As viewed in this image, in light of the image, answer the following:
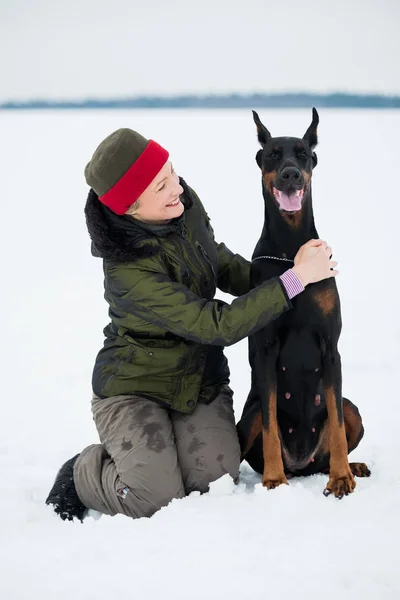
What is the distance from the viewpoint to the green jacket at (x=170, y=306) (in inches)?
85.4

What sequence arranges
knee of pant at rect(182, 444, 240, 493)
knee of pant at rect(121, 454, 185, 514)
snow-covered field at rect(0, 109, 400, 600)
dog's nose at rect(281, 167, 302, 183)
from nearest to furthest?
snow-covered field at rect(0, 109, 400, 600), dog's nose at rect(281, 167, 302, 183), knee of pant at rect(121, 454, 185, 514), knee of pant at rect(182, 444, 240, 493)

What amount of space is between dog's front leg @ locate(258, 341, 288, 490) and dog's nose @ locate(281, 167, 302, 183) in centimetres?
48

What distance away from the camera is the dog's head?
2131 mm

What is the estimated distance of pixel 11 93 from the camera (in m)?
8.48

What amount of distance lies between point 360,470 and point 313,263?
0.72 m

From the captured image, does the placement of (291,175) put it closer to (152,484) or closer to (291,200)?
(291,200)

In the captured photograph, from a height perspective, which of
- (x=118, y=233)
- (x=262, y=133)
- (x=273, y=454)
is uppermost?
(x=262, y=133)

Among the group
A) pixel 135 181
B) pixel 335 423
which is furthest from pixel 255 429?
pixel 135 181

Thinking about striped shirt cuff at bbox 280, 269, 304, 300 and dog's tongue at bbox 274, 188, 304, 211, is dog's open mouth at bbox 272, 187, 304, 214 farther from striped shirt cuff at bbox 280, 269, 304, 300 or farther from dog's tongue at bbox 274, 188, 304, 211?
striped shirt cuff at bbox 280, 269, 304, 300

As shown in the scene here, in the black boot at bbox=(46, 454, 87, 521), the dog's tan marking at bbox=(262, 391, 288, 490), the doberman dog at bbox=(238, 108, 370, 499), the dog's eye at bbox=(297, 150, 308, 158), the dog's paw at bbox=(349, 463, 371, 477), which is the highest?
the dog's eye at bbox=(297, 150, 308, 158)

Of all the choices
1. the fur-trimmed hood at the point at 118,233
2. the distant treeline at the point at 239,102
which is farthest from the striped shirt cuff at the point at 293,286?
the distant treeline at the point at 239,102

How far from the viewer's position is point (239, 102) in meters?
8.08

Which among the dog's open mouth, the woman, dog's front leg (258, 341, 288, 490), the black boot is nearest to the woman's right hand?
the woman

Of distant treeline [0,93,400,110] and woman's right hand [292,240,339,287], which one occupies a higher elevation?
distant treeline [0,93,400,110]
